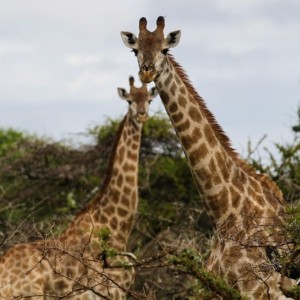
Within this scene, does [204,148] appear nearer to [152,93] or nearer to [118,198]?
[118,198]

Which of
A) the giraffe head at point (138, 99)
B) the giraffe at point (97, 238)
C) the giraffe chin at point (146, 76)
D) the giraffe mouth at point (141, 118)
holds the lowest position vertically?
the giraffe at point (97, 238)

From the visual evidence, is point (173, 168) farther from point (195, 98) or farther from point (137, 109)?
point (195, 98)

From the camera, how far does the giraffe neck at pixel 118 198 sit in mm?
12266

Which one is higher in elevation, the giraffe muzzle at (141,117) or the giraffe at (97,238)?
the giraffe muzzle at (141,117)

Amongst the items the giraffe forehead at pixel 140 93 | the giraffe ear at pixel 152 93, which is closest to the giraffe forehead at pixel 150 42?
the giraffe forehead at pixel 140 93

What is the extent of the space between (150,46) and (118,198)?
430 centimetres

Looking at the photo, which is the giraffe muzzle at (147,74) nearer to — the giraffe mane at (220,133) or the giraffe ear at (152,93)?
the giraffe mane at (220,133)

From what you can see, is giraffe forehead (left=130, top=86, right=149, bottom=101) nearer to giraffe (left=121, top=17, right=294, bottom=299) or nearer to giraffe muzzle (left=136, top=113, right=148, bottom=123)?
giraffe muzzle (left=136, top=113, right=148, bottom=123)

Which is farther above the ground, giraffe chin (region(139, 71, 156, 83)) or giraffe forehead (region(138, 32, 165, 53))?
giraffe forehead (region(138, 32, 165, 53))

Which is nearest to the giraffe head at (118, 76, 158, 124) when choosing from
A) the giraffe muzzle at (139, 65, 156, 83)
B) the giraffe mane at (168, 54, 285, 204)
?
the giraffe mane at (168, 54, 285, 204)

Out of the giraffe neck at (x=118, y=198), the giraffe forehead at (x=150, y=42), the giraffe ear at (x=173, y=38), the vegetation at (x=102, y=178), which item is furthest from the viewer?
the vegetation at (x=102, y=178)

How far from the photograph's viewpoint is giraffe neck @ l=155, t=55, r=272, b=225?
8.57 meters

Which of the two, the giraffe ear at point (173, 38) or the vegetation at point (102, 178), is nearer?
the giraffe ear at point (173, 38)

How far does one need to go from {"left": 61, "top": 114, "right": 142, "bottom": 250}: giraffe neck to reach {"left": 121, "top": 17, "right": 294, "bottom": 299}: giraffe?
3512mm
